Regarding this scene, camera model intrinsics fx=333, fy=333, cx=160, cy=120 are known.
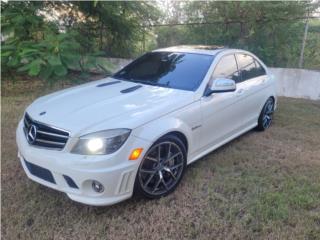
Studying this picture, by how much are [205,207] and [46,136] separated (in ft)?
5.65

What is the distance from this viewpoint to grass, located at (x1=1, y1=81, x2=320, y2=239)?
300cm

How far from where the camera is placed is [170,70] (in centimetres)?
439

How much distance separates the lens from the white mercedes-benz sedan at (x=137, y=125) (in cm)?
300

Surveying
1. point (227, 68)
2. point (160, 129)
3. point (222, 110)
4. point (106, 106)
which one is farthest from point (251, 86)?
point (106, 106)

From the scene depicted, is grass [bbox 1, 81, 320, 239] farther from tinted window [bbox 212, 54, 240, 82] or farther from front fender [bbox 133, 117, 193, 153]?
tinted window [bbox 212, 54, 240, 82]

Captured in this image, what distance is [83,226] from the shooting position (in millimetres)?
3055

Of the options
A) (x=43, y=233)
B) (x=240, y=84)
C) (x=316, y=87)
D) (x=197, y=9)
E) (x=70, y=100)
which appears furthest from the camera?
(x=197, y=9)

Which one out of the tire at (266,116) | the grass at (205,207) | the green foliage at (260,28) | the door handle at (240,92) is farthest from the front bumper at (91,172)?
the green foliage at (260,28)

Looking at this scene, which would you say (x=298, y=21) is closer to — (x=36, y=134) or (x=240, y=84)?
(x=240, y=84)

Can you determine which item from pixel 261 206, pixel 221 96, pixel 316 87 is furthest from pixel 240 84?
pixel 316 87

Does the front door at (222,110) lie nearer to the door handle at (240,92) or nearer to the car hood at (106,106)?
the door handle at (240,92)

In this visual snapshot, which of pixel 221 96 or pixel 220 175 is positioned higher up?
pixel 221 96

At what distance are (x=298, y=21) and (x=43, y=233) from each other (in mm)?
7655

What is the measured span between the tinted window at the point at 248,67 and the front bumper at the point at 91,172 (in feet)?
8.10
